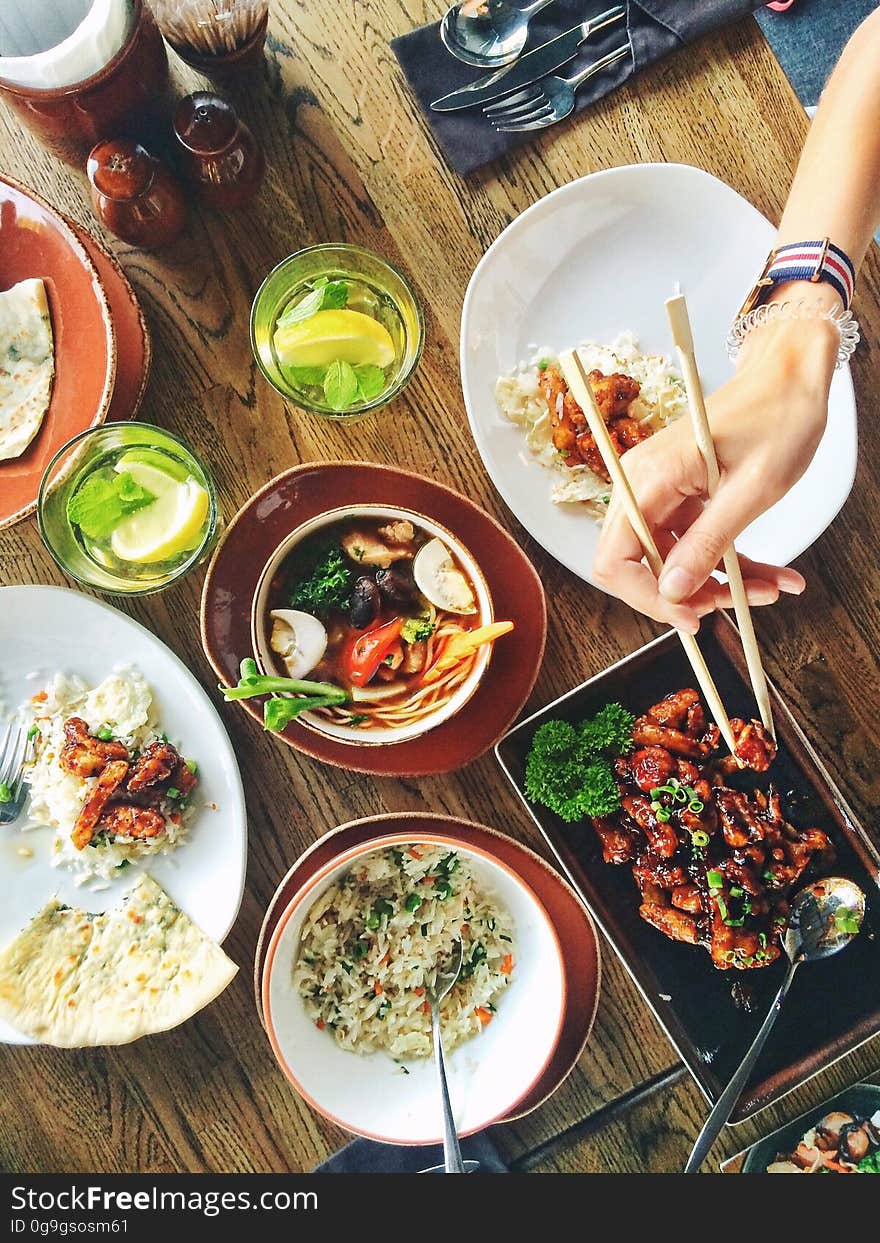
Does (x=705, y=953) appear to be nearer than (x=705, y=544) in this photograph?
No

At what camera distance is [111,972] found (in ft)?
5.97

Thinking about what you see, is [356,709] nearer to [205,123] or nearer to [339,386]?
[339,386]

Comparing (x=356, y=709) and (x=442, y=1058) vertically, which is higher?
(x=356, y=709)

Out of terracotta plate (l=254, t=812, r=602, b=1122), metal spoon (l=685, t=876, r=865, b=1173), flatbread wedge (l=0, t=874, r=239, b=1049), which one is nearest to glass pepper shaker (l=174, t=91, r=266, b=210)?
terracotta plate (l=254, t=812, r=602, b=1122)

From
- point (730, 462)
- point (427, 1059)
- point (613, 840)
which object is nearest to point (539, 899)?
point (613, 840)

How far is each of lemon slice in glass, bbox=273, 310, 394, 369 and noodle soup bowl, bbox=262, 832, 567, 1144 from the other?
36.3 inches

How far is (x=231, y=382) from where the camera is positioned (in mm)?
1832

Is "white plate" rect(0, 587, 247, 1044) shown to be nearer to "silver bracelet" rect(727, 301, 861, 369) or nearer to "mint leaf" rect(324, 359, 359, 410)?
"mint leaf" rect(324, 359, 359, 410)

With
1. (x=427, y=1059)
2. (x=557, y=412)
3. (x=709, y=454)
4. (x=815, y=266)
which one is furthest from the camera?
(x=427, y=1059)

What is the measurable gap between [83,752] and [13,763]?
18 centimetres

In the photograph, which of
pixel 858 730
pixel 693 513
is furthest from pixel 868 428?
pixel 858 730

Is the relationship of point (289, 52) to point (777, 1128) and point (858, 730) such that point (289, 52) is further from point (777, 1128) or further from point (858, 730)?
point (777, 1128)

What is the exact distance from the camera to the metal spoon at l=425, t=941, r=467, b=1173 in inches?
68.4

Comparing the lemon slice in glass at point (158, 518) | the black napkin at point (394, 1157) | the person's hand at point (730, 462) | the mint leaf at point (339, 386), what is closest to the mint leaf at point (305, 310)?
the mint leaf at point (339, 386)
